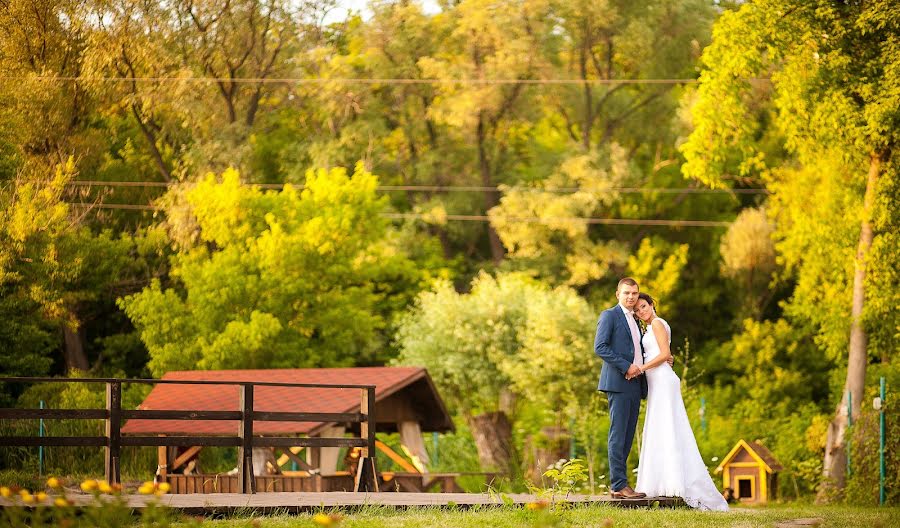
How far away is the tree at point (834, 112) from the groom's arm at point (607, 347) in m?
10.3

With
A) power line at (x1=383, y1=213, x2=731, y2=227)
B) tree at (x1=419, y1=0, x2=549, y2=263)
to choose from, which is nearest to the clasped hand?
power line at (x1=383, y1=213, x2=731, y2=227)

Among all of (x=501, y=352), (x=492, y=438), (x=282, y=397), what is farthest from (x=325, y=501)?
(x=501, y=352)

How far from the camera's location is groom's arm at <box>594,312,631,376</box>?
11.2 m

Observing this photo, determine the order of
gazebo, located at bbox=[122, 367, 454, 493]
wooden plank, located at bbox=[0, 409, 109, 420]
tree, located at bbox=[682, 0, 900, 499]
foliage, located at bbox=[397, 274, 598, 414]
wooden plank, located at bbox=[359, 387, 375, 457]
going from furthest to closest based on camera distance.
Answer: foliage, located at bbox=[397, 274, 598, 414]
tree, located at bbox=[682, 0, 900, 499]
gazebo, located at bbox=[122, 367, 454, 493]
wooden plank, located at bbox=[359, 387, 375, 457]
wooden plank, located at bbox=[0, 409, 109, 420]

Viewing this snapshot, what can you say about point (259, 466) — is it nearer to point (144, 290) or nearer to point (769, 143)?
point (144, 290)

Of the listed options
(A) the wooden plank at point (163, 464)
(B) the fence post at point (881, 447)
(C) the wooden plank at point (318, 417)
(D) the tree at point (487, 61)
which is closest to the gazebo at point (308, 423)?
(A) the wooden plank at point (163, 464)

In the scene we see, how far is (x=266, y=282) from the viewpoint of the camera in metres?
32.3

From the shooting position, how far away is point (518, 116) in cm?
4025

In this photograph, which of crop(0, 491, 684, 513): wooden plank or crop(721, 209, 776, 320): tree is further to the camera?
crop(721, 209, 776, 320): tree

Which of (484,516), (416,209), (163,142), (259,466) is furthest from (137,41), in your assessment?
(484,516)

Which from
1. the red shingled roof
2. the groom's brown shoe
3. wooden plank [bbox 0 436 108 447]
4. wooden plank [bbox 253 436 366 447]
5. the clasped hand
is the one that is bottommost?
the red shingled roof

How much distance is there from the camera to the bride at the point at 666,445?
1124 cm

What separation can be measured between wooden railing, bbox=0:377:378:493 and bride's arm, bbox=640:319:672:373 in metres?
3.10

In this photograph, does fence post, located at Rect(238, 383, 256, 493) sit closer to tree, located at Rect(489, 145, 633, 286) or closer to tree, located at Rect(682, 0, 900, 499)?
tree, located at Rect(682, 0, 900, 499)
